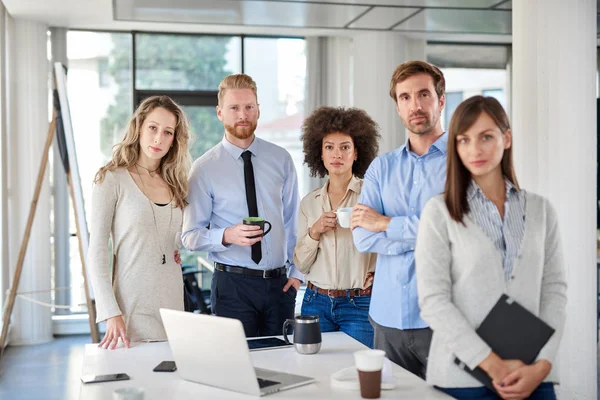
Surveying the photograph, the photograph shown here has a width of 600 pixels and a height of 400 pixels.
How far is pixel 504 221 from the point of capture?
205 centimetres

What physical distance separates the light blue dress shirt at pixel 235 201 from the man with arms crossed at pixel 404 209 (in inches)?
30.9

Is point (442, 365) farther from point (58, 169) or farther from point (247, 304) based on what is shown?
point (58, 169)

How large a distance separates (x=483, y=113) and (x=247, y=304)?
1.62m

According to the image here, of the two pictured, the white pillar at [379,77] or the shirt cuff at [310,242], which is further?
the white pillar at [379,77]

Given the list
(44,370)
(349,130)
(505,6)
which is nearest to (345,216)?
(349,130)

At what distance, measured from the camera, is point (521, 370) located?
6.39 ft

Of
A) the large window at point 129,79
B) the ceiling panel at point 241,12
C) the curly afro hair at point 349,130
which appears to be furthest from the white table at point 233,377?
the large window at point 129,79

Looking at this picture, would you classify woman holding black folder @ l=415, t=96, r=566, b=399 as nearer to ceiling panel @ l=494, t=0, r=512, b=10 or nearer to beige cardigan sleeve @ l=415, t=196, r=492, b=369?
beige cardigan sleeve @ l=415, t=196, r=492, b=369

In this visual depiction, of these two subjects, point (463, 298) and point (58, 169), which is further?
point (58, 169)

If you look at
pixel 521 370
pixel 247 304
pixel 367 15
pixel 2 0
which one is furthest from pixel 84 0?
pixel 521 370

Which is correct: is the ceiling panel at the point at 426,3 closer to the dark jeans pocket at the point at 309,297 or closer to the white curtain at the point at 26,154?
the white curtain at the point at 26,154

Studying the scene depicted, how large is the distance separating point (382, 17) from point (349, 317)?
13.9ft

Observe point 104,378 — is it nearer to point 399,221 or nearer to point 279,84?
point 399,221

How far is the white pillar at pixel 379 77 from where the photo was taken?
287 inches
